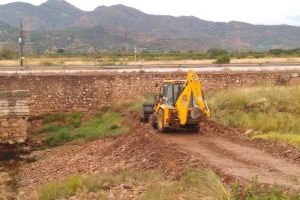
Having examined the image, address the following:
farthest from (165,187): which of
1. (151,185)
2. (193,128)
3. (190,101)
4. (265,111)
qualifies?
(265,111)

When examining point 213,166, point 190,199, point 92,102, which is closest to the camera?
point 190,199

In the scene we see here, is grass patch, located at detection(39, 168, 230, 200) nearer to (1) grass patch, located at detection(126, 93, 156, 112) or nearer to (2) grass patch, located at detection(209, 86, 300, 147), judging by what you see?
(2) grass patch, located at detection(209, 86, 300, 147)

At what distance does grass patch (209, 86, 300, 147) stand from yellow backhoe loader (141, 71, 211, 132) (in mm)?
2021

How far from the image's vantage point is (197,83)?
66.8 ft

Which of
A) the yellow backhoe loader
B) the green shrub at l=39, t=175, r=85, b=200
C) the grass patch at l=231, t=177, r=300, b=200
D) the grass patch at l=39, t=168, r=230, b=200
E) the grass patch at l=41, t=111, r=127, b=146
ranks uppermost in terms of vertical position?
the yellow backhoe loader

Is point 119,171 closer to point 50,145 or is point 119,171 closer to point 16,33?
point 50,145

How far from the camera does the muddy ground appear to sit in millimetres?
14656

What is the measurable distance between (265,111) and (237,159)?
6.56 metres

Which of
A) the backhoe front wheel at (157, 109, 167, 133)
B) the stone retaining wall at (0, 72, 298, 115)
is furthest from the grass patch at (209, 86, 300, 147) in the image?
the stone retaining wall at (0, 72, 298, 115)

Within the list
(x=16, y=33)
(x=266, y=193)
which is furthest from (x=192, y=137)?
(x=16, y=33)

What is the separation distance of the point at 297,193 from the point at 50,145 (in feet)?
59.2

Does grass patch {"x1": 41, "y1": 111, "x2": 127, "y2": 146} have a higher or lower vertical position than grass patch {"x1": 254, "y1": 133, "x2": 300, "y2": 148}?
lower

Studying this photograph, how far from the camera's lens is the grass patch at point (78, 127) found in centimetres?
2705

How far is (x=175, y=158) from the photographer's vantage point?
16.5 metres
